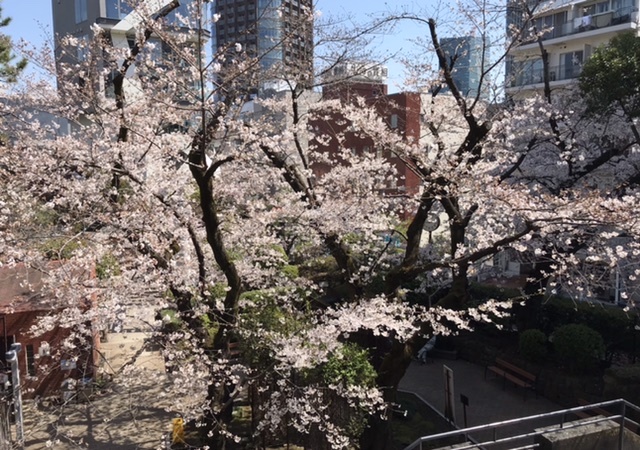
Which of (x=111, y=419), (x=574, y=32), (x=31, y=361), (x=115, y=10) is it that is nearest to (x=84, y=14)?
(x=115, y=10)

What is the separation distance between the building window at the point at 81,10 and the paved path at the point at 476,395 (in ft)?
68.8

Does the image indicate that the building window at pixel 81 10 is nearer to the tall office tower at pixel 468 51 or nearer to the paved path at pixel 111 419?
the paved path at pixel 111 419

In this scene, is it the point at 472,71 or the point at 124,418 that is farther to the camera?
the point at 472,71

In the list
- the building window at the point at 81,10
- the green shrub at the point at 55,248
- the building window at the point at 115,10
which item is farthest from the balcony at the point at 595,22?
the green shrub at the point at 55,248

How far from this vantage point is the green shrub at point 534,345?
484 inches

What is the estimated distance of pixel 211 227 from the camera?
20.7 ft

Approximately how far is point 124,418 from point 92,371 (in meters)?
1.76

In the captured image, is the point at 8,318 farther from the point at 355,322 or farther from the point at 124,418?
the point at 355,322

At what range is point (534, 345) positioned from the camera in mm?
12336

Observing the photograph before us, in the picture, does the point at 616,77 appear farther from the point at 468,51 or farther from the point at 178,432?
the point at 178,432

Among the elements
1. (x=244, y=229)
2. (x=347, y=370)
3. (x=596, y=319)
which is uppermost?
(x=244, y=229)

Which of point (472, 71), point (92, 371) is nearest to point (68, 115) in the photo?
point (92, 371)

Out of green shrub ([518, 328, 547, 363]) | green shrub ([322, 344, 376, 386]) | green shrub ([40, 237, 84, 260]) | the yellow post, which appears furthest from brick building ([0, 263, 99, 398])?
green shrub ([518, 328, 547, 363])

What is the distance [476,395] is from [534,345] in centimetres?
191
